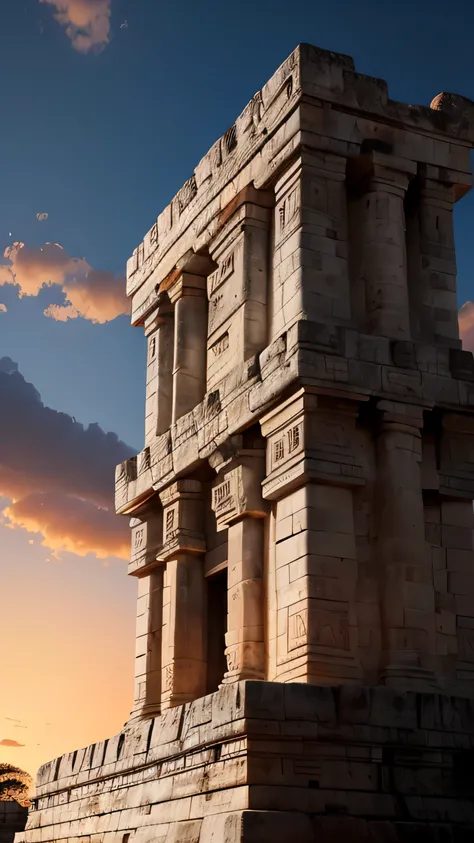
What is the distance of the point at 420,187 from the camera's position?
18344 millimetres

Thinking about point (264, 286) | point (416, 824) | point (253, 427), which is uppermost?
point (264, 286)

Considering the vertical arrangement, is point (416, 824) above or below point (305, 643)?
below

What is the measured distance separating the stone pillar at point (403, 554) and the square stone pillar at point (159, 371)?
20.2ft

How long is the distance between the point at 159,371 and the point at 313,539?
24.1ft

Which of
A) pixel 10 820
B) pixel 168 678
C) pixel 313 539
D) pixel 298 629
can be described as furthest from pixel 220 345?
pixel 10 820

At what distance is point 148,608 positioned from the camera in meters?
20.3

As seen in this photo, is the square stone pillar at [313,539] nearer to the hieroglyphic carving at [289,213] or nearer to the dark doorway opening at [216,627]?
the hieroglyphic carving at [289,213]

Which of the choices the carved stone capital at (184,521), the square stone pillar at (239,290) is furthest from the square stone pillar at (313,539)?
the carved stone capital at (184,521)

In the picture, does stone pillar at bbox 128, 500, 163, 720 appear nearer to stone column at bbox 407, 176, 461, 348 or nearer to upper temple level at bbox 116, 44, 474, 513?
upper temple level at bbox 116, 44, 474, 513

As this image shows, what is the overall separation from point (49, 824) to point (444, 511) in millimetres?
9280

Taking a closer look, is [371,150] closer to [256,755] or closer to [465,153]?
[465,153]

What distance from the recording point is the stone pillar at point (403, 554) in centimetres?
1509

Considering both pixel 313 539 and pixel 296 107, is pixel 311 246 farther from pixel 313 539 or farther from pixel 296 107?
pixel 313 539

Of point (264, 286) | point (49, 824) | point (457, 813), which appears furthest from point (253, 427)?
point (49, 824)
